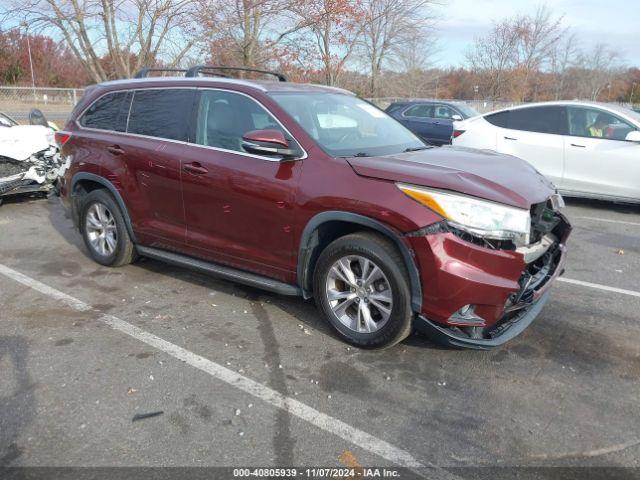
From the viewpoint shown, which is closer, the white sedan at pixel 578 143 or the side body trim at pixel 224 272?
the side body trim at pixel 224 272

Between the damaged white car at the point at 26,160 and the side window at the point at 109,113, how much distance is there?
2.76 metres

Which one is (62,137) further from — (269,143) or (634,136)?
(634,136)

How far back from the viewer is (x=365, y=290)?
367 centimetres

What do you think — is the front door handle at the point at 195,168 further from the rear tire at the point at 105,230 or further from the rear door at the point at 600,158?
the rear door at the point at 600,158

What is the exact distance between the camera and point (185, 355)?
3.70 meters

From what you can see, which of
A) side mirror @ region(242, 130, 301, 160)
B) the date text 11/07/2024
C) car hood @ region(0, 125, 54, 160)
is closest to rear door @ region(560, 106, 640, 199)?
side mirror @ region(242, 130, 301, 160)

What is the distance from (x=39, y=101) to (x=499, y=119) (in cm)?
2170

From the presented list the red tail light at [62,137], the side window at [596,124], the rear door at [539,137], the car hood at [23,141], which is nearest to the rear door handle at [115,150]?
the red tail light at [62,137]

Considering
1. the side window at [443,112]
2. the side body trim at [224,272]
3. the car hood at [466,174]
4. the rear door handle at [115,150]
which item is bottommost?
the side body trim at [224,272]

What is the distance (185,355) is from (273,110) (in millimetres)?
1870

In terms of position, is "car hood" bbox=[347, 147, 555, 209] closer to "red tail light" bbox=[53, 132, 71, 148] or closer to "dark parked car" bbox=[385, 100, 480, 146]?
"red tail light" bbox=[53, 132, 71, 148]

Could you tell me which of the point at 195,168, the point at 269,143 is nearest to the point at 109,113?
the point at 195,168

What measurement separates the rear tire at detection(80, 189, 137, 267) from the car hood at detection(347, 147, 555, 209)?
8.53 feet

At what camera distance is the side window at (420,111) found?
14927mm
